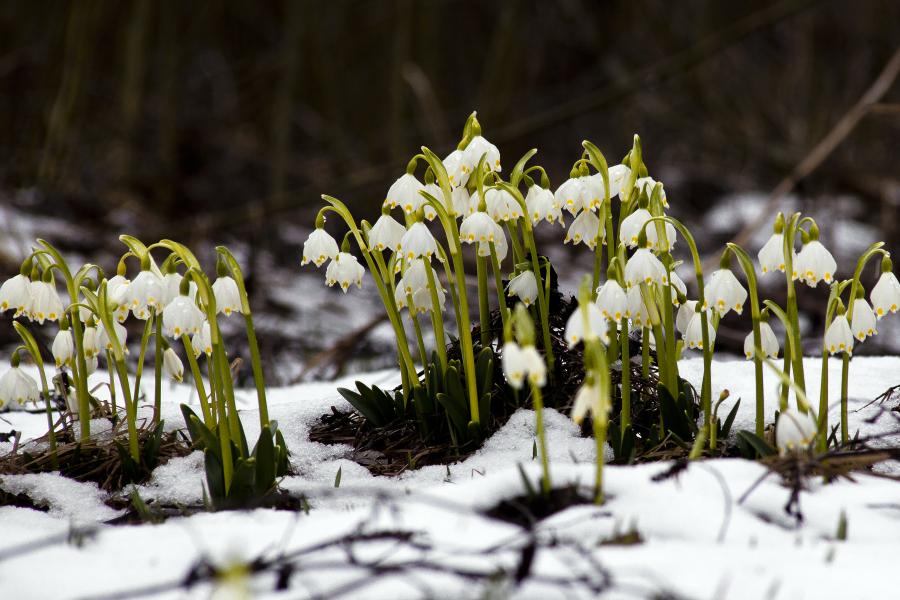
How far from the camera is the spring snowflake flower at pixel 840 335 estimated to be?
5.23 ft

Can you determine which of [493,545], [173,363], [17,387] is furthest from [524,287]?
[17,387]

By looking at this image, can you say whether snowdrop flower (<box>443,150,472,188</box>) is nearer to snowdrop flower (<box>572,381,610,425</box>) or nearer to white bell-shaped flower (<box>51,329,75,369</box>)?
snowdrop flower (<box>572,381,610,425</box>)

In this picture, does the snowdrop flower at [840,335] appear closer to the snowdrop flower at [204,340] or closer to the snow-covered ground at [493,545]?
the snow-covered ground at [493,545]

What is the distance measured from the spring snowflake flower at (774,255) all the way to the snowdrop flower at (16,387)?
1.86m

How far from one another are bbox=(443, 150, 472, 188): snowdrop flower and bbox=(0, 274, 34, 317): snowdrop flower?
3.51 ft

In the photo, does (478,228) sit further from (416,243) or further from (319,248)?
(319,248)

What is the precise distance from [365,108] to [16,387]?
Result: 925cm

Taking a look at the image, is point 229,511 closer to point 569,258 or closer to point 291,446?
point 291,446

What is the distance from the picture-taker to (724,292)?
5.33ft

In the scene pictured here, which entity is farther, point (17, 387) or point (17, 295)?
point (17, 387)

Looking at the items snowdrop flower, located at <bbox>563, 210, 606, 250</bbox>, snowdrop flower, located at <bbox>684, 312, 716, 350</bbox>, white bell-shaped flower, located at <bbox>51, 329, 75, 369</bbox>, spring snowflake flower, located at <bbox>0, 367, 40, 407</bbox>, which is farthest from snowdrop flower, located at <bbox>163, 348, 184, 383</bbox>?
snowdrop flower, located at <bbox>684, 312, 716, 350</bbox>

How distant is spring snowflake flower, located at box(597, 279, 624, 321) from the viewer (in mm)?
1528

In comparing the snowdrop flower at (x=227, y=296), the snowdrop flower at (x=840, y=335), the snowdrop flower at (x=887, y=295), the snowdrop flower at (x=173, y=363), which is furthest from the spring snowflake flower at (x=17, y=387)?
the snowdrop flower at (x=887, y=295)

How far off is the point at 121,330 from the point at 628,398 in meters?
1.33
